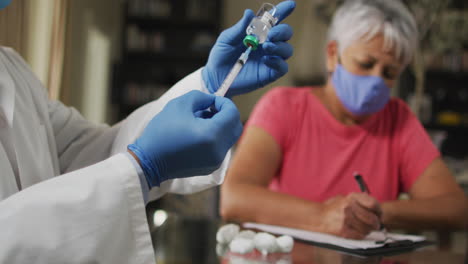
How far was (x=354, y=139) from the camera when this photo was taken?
1417 millimetres

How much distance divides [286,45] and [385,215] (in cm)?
62

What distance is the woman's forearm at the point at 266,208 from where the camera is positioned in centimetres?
106

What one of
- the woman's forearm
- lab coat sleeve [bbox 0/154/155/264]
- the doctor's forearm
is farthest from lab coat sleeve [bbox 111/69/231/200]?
the doctor's forearm

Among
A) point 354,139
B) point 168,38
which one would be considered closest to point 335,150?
point 354,139

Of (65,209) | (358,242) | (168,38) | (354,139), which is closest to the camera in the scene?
(65,209)

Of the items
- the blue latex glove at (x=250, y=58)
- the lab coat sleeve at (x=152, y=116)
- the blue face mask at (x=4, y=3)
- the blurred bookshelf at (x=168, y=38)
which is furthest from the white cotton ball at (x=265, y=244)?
the blurred bookshelf at (x=168, y=38)

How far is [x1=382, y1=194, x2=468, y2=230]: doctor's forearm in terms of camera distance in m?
1.15

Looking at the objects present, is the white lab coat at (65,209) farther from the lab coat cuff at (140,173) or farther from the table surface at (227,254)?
the table surface at (227,254)

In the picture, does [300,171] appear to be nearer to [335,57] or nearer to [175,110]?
[335,57]

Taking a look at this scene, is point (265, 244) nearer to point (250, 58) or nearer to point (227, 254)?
point (227, 254)

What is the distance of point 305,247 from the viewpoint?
0.87 meters

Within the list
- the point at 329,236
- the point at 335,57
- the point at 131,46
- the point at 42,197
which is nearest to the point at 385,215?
the point at 329,236

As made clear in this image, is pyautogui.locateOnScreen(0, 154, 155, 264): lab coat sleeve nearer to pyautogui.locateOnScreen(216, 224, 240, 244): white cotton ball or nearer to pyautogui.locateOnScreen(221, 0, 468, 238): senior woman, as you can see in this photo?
pyautogui.locateOnScreen(216, 224, 240, 244): white cotton ball

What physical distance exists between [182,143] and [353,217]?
1.92ft
